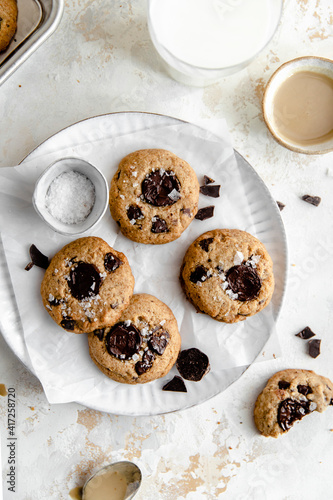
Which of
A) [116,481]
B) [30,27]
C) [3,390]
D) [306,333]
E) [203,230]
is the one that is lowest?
[116,481]

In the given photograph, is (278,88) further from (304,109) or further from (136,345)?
(136,345)

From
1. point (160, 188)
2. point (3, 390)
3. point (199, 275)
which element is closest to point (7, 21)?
point (160, 188)

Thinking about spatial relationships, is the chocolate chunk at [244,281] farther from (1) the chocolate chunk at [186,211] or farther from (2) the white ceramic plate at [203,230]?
(1) the chocolate chunk at [186,211]

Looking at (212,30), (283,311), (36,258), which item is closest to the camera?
(212,30)

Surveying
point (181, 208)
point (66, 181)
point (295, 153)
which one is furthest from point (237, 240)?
point (66, 181)

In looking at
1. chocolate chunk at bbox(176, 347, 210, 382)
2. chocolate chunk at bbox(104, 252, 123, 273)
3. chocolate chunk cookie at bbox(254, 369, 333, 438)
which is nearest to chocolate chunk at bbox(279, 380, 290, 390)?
chocolate chunk cookie at bbox(254, 369, 333, 438)

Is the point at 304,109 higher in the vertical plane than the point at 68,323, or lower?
higher
